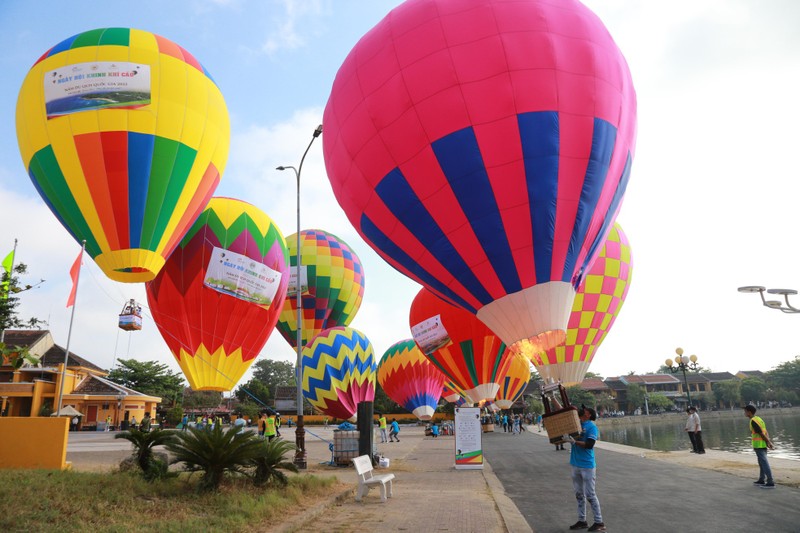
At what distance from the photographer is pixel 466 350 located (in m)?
23.0

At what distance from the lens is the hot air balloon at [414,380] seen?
3719 cm

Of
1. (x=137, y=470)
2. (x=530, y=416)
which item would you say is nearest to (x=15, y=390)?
(x=137, y=470)

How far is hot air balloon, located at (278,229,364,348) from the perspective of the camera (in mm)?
34500

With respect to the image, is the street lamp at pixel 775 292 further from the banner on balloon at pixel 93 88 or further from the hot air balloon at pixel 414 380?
the hot air balloon at pixel 414 380

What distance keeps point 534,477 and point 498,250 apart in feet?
18.6

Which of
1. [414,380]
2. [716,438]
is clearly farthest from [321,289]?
[716,438]

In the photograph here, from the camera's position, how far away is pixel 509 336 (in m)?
11.2

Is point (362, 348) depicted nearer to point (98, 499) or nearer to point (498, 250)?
point (498, 250)

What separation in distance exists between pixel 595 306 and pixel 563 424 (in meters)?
13.3

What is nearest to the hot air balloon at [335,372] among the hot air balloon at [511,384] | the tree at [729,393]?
the hot air balloon at [511,384]

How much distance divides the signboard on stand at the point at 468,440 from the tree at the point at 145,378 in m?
49.0

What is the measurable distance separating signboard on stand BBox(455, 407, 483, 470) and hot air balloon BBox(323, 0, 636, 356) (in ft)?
15.0

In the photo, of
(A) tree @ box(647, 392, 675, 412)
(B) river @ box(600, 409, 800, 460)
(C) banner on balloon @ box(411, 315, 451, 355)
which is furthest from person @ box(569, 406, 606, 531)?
(A) tree @ box(647, 392, 675, 412)

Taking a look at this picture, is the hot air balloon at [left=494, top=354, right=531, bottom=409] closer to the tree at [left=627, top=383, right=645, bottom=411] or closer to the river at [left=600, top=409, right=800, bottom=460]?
the river at [left=600, top=409, right=800, bottom=460]
